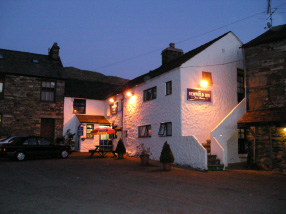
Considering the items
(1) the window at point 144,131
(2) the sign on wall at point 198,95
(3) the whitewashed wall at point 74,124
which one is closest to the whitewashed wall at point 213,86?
(2) the sign on wall at point 198,95

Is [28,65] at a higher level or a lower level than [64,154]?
higher

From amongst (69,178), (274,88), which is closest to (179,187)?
(69,178)

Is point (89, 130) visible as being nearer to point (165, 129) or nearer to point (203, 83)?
point (165, 129)

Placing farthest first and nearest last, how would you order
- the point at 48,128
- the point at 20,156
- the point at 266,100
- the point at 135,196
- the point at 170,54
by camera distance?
the point at 48,128 → the point at 170,54 → the point at 20,156 → the point at 266,100 → the point at 135,196

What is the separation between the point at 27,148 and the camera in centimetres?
1698

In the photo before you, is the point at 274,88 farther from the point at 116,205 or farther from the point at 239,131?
the point at 116,205

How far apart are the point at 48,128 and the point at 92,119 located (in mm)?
4090

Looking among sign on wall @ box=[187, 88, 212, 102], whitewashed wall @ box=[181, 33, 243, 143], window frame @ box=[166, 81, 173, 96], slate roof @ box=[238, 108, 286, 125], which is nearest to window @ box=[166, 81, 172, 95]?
window frame @ box=[166, 81, 173, 96]

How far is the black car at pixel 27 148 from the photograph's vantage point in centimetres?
1630

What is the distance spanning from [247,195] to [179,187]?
217 cm

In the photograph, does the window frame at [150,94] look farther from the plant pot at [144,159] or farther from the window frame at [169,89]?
the plant pot at [144,159]

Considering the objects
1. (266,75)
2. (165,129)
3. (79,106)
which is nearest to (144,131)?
(165,129)

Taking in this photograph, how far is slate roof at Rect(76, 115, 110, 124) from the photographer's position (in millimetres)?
25109

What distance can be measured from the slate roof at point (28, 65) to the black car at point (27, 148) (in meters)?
8.85
